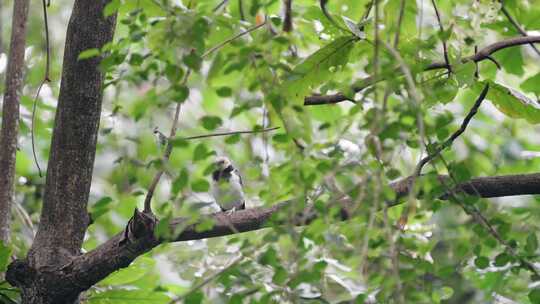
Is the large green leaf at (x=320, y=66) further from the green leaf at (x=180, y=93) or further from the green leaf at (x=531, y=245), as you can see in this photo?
the green leaf at (x=531, y=245)

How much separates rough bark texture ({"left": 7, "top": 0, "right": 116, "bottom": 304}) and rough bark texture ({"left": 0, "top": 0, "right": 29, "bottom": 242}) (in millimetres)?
247

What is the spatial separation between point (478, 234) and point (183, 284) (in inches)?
60.1

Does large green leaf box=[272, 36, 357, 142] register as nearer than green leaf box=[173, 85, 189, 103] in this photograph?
No

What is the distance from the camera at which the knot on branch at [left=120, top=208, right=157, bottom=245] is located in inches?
69.1

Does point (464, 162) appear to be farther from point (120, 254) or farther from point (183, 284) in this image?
point (183, 284)

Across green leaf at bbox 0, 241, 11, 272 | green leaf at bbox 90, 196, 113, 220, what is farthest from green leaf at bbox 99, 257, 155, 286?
green leaf at bbox 90, 196, 113, 220

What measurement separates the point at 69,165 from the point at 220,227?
432mm

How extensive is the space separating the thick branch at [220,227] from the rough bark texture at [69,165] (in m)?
0.05

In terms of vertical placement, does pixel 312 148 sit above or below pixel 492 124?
above

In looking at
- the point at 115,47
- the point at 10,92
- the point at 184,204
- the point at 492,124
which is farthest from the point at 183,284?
the point at 115,47

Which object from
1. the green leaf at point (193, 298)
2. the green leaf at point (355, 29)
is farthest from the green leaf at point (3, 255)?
the green leaf at point (355, 29)

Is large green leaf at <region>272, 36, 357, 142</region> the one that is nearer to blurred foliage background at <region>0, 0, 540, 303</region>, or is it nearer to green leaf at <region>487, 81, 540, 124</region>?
blurred foliage background at <region>0, 0, 540, 303</region>

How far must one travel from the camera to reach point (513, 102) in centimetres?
190

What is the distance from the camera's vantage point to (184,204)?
61.3 inches
